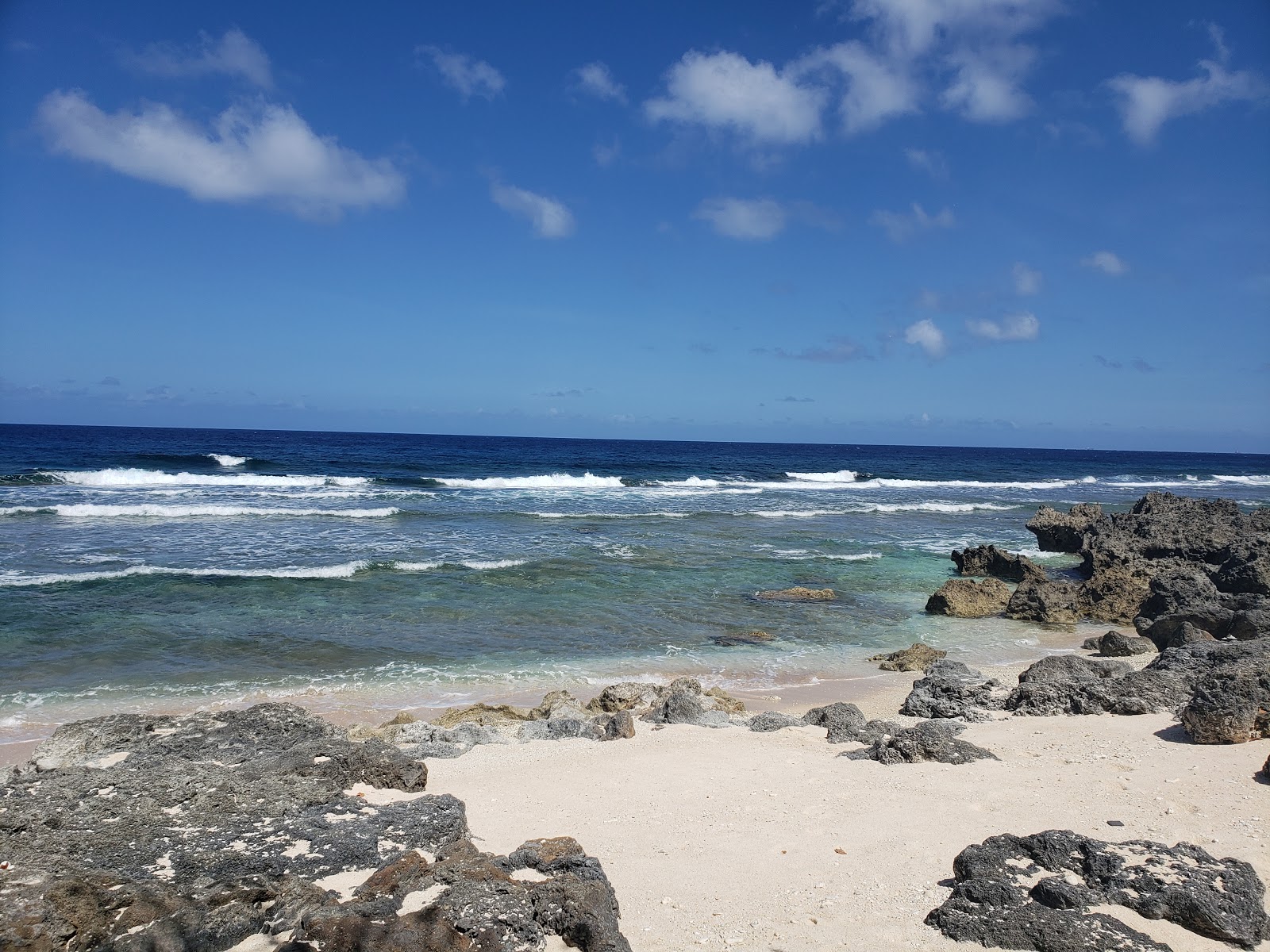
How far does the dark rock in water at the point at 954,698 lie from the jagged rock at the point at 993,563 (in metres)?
9.47

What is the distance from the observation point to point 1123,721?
6719mm

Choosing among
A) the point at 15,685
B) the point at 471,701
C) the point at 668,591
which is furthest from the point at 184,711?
the point at 668,591

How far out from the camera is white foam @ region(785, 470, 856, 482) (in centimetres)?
4812

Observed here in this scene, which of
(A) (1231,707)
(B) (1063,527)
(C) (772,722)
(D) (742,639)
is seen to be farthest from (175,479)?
(A) (1231,707)

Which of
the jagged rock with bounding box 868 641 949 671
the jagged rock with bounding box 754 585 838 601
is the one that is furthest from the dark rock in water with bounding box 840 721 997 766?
the jagged rock with bounding box 754 585 838 601

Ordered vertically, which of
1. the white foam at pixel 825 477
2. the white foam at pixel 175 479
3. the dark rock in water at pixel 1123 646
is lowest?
the dark rock in water at pixel 1123 646

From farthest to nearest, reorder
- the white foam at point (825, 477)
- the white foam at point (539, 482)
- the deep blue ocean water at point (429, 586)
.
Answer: the white foam at point (825, 477), the white foam at point (539, 482), the deep blue ocean water at point (429, 586)

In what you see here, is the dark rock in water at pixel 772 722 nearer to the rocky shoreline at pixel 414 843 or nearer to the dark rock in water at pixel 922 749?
the rocky shoreline at pixel 414 843

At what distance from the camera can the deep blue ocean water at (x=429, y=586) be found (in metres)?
9.91

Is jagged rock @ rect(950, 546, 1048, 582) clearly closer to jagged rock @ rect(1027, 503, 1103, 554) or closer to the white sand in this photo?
jagged rock @ rect(1027, 503, 1103, 554)

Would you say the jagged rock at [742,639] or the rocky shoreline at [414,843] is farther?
the jagged rock at [742,639]

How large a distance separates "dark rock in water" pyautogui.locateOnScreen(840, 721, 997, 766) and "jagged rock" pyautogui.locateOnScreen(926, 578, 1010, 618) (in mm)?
7779

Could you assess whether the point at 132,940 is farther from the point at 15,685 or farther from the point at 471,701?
the point at 15,685

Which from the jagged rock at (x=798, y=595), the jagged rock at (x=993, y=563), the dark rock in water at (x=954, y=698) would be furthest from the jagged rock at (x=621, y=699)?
the jagged rock at (x=993, y=563)
